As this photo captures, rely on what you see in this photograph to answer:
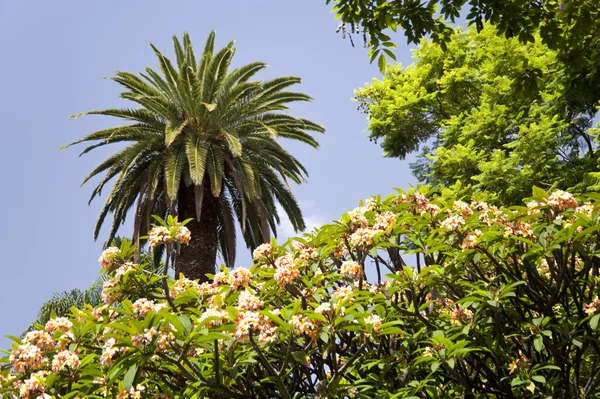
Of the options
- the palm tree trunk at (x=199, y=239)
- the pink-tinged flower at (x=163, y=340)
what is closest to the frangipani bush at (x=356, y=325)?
the pink-tinged flower at (x=163, y=340)

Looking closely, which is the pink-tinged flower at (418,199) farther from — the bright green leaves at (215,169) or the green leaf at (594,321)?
the bright green leaves at (215,169)

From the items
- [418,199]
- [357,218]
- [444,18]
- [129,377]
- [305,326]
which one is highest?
[444,18]

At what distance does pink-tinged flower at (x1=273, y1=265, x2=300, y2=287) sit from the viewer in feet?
13.3

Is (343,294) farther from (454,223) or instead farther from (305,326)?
(454,223)

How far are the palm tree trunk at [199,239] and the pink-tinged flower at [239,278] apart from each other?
7861 mm

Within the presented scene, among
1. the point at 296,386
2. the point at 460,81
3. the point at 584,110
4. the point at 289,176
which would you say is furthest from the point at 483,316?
the point at 289,176

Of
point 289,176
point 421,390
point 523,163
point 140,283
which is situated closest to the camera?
point 421,390

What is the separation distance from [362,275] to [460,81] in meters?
11.2

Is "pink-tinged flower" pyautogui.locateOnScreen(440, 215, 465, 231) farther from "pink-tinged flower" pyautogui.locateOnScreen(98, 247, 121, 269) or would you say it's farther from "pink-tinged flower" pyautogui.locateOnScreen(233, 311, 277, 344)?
"pink-tinged flower" pyautogui.locateOnScreen(98, 247, 121, 269)

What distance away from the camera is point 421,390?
3.71 meters

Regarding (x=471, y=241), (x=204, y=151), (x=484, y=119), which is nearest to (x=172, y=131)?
→ (x=204, y=151)

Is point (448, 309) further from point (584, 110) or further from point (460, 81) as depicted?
point (460, 81)

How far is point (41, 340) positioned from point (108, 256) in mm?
717

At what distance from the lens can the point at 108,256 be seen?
14.0 feet
